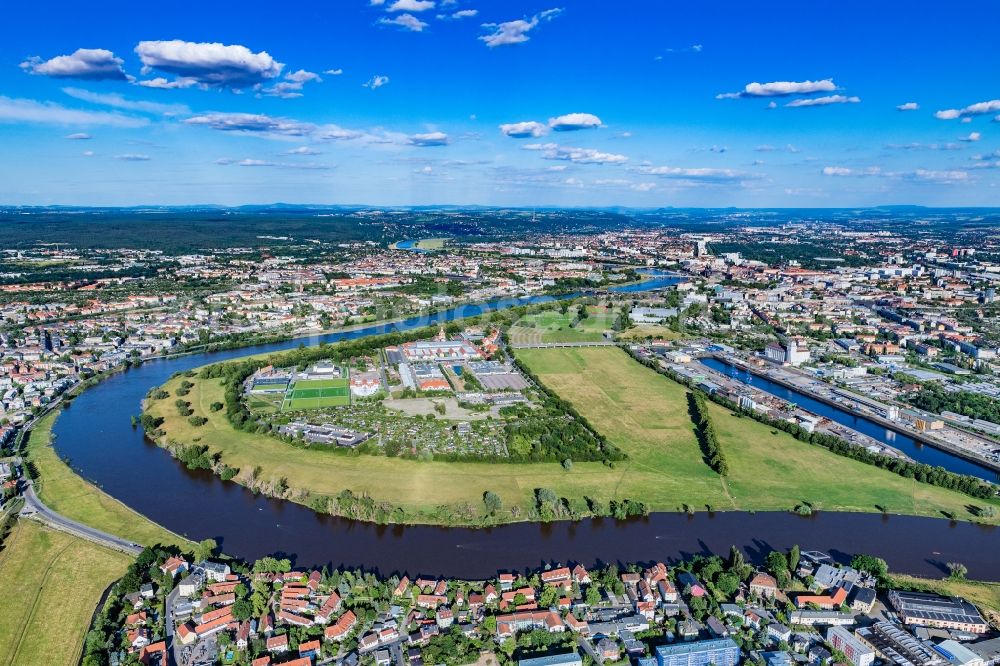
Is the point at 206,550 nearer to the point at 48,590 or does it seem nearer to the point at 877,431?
the point at 48,590

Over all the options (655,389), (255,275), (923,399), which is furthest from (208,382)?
(255,275)

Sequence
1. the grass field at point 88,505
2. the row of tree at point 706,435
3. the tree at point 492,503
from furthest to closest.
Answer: the row of tree at point 706,435 → the tree at point 492,503 → the grass field at point 88,505

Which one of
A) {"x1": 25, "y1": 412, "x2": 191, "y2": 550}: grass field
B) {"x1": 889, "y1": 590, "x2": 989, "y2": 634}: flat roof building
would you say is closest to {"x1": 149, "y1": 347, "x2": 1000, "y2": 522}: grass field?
{"x1": 25, "y1": 412, "x2": 191, "y2": 550}: grass field

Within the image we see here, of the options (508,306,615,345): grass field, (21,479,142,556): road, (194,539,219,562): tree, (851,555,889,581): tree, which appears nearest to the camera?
(851,555,889,581): tree

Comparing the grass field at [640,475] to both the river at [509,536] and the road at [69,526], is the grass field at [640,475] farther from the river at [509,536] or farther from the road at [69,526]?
the road at [69,526]

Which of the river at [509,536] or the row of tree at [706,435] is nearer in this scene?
the river at [509,536]

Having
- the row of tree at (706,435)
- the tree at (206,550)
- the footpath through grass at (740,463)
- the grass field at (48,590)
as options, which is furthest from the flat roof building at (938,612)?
the grass field at (48,590)

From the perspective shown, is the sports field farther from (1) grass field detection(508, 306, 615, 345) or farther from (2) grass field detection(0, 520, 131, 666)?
(1) grass field detection(508, 306, 615, 345)
